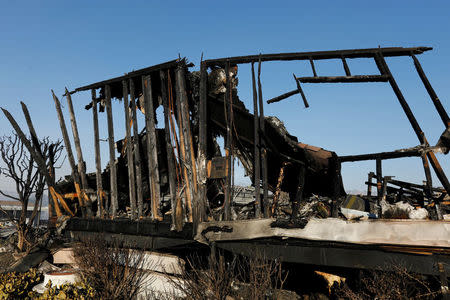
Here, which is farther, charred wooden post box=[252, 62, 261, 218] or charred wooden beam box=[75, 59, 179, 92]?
charred wooden beam box=[75, 59, 179, 92]

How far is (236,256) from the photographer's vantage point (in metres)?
7.39

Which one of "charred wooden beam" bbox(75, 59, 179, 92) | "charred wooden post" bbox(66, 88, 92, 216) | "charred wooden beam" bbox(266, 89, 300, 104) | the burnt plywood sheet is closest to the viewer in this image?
the burnt plywood sheet

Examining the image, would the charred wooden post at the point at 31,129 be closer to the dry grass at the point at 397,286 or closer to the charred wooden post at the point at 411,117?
the dry grass at the point at 397,286

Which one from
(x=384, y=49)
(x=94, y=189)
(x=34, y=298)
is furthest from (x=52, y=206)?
(x=384, y=49)

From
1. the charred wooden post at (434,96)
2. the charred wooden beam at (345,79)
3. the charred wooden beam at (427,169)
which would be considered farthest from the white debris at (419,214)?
the charred wooden beam at (345,79)

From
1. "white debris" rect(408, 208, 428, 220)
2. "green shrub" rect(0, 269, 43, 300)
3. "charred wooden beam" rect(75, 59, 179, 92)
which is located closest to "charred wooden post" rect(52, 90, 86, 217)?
"charred wooden beam" rect(75, 59, 179, 92)

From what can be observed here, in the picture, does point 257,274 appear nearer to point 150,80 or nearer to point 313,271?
point 313,271

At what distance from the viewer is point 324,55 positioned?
7.11 meters

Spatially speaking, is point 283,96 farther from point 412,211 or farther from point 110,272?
point 110,272

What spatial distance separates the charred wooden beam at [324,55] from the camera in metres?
6.32

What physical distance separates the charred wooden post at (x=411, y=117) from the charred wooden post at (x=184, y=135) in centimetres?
489

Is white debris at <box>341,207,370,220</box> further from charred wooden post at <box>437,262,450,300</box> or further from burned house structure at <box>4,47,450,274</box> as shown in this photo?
charred wooden post at <box>437,262,450,300</box>

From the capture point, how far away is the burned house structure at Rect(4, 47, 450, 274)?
5.84 meters

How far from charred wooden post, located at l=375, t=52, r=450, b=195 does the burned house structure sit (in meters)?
0.02
